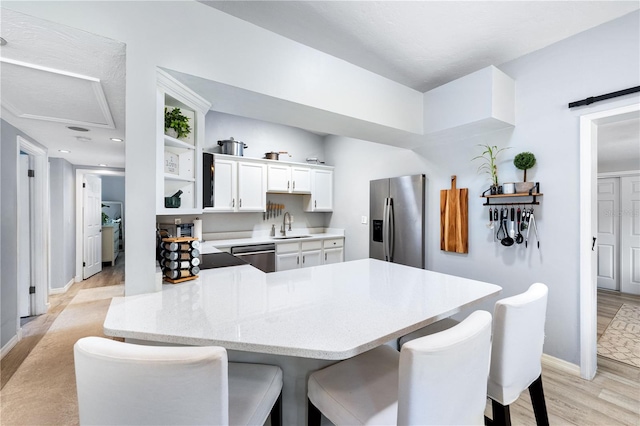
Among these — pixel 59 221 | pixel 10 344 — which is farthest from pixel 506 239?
pixel 59 221

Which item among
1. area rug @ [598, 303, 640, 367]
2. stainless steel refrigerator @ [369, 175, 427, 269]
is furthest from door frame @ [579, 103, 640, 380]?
stainless steel refrigerator @ [369, 175, 427, 269]

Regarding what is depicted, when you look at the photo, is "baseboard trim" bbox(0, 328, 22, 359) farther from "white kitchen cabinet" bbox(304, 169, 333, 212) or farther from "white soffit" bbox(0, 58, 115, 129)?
"white kitchen cabinet" bbox(304, 169, 333, 212)

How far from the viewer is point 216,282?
66.1 inches

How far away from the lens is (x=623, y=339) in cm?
277

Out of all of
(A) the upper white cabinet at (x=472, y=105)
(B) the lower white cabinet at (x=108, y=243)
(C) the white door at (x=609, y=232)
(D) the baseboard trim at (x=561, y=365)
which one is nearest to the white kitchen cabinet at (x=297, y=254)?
(A) the upper white cabinet at (x=472, y=105)

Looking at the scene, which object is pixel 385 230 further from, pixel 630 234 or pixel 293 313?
pixel 630 234

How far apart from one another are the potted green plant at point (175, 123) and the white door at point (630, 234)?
631 cm

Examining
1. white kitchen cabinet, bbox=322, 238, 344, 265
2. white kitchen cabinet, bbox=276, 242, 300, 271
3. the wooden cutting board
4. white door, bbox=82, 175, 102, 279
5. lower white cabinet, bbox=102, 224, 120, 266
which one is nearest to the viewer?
the wooden cutting board

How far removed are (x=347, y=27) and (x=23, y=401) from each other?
352 cm

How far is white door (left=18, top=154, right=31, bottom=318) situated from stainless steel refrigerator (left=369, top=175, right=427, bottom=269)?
162 inches

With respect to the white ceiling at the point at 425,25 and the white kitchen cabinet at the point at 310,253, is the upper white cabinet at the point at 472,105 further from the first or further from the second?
the white kitchen cabinet at the point at 310,253

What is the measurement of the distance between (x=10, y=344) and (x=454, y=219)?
4.62 meters

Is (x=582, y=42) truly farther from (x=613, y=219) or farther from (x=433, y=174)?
(x=613, y=219)

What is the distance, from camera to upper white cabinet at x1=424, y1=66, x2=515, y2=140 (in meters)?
2.25
